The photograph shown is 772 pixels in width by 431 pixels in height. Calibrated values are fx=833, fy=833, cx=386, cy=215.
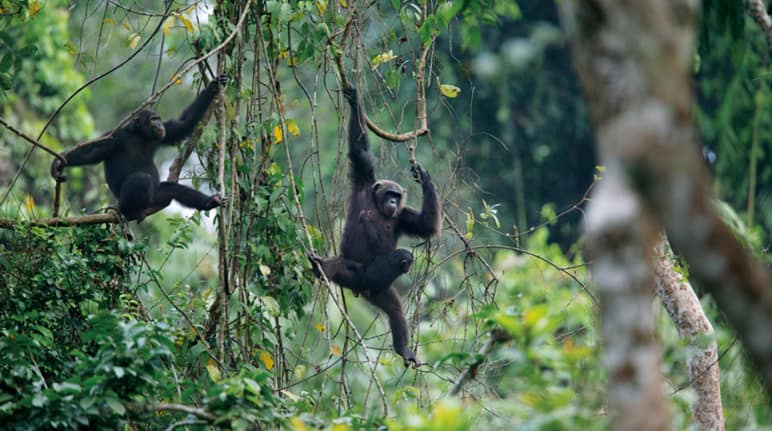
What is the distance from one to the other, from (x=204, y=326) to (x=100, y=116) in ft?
60.4

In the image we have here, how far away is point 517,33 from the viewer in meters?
22.3

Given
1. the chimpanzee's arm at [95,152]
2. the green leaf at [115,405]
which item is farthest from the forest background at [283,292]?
the chimpanzee's arm at [95,152]

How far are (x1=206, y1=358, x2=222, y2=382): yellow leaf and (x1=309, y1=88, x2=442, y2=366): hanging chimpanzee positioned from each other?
2496 millimetres

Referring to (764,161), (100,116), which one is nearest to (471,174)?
(764,161)

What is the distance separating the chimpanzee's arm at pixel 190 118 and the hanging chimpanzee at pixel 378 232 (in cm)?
154

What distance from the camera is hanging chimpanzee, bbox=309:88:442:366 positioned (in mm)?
9062

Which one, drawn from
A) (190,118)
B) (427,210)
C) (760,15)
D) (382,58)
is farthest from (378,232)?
(760,15)

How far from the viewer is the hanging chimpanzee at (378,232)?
906 centimetres

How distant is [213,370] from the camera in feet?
20.7

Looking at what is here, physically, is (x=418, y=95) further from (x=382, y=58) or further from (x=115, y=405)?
(x=115, y=405)

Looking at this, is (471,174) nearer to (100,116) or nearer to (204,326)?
(204,326)

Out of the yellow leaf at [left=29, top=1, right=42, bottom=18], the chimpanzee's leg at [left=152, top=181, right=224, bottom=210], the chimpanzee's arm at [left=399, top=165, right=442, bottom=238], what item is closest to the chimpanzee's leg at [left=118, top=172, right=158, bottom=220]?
the chimpanzee's leg at [left=152, top=181, right=224, bottom=210]

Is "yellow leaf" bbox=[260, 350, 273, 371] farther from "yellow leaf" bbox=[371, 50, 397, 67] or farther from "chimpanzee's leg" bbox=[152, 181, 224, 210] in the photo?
"yellow leaf" bbox=[371, 50, 397, 67]

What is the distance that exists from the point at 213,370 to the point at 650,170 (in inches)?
173
